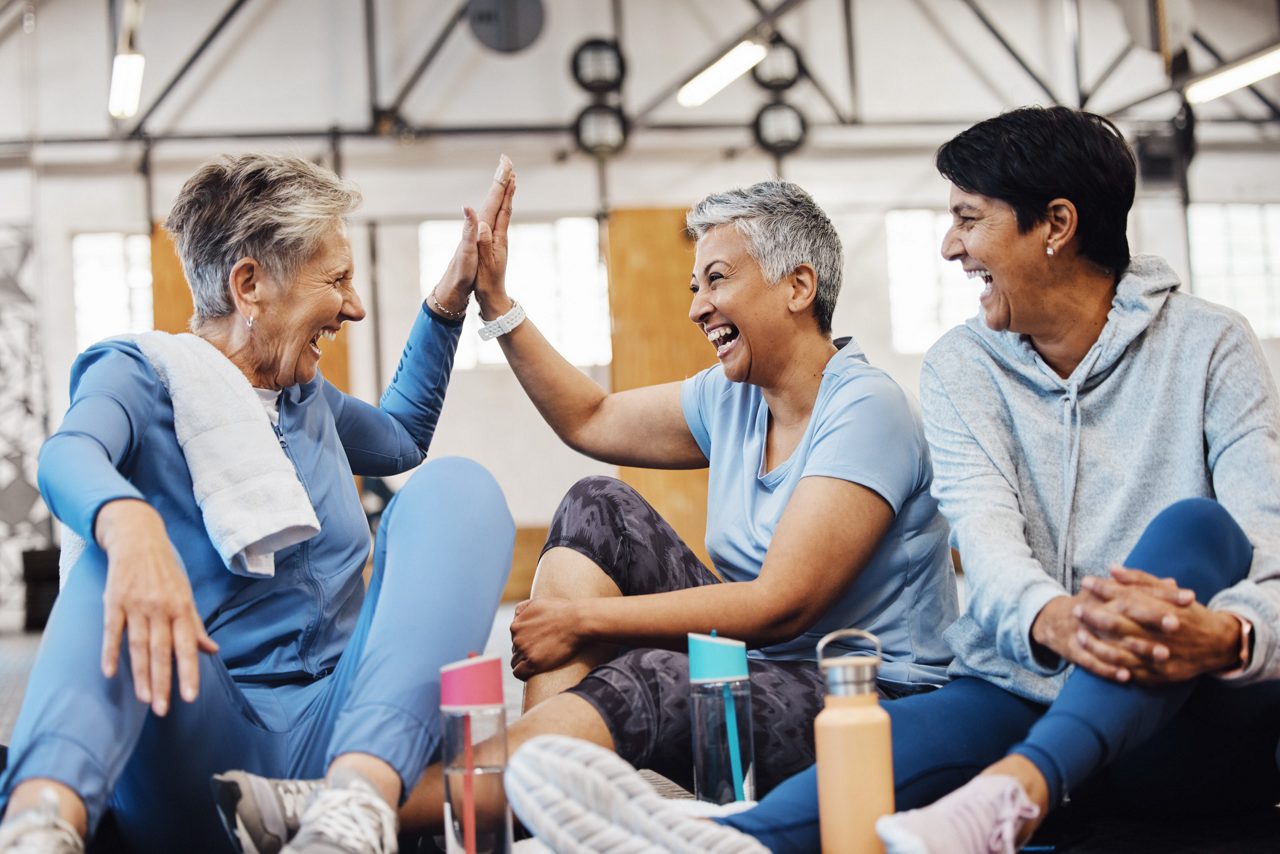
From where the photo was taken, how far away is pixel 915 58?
995 cm

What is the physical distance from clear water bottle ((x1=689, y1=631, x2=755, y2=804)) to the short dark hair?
75cm

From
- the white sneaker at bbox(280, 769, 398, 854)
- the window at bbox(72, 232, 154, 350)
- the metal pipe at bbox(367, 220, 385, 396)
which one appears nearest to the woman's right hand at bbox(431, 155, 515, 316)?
the white sneaker at bbox(280, 769, 398, 854)

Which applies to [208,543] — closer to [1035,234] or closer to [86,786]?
[86,786]

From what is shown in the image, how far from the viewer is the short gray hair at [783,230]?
7.15ft

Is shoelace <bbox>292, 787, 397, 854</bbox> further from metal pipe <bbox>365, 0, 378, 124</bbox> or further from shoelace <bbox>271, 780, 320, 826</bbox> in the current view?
metal pipe <bbox>365, 0, 378, 124</bbox>

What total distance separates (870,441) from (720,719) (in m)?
0.47

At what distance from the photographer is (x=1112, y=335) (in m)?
1.80

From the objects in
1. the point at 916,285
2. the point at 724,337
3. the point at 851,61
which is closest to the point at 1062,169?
the point at 724,337

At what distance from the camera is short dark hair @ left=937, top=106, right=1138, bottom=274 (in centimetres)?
181

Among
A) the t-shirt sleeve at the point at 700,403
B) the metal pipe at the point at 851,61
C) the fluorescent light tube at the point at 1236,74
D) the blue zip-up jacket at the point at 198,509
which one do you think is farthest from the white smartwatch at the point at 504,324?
the metal pipe at the point at 851,61

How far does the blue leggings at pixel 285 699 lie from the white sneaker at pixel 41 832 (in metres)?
0.05

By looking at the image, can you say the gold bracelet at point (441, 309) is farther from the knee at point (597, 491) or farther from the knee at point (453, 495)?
the knee at point (453, 495)

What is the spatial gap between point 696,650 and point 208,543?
644 millimetres

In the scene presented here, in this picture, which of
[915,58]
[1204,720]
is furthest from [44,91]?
[1204,720]
